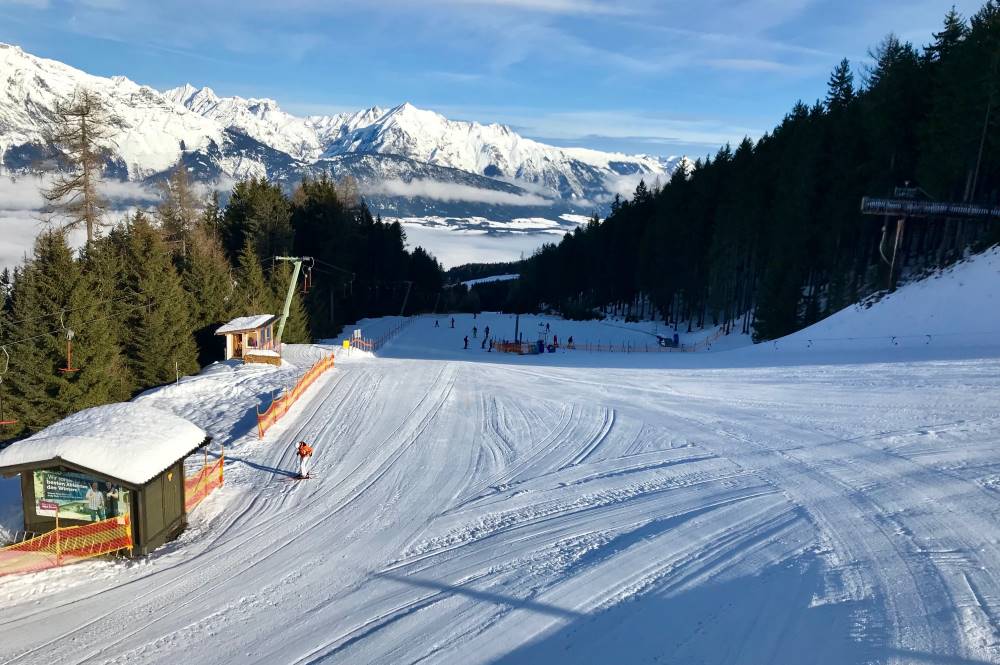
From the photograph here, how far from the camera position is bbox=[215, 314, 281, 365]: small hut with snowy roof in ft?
104

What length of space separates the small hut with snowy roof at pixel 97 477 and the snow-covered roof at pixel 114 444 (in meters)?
0.02

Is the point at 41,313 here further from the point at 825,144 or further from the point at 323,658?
the point at 825,144

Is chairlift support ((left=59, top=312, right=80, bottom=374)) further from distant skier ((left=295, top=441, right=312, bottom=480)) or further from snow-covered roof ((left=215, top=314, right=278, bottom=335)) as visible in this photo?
distant skier ((left=295, top=441, right=312, bottom=480))

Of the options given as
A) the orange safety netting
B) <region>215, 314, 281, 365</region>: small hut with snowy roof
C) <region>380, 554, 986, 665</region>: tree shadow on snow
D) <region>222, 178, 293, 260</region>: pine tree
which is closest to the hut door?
the orange safety netting

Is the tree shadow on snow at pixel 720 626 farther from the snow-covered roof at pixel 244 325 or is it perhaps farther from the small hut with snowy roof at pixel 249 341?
the snow-covered roof at pixel 244 325

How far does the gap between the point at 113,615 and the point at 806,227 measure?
4366cm

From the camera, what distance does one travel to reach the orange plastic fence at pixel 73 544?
11.6 meters

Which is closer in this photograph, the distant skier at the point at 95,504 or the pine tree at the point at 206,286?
the distant skier at the point at 95,504

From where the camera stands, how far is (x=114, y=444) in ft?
40.7

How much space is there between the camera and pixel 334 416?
22.4m

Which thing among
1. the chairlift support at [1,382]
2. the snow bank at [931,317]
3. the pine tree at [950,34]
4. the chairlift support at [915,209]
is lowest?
the chairlift support at [1,382]

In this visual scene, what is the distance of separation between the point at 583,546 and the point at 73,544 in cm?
979

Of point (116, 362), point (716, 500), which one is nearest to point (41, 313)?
point (116, 362)

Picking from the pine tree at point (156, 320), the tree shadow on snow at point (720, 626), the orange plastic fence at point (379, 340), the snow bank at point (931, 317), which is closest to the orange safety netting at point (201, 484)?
the tree shadow on snow at point (720, 626)
